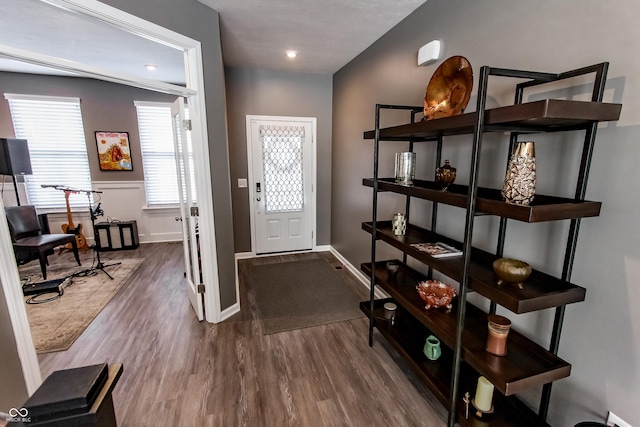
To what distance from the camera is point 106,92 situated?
4473 mm

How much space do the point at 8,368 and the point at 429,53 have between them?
10.2 feet

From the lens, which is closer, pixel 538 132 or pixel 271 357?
pixel 538 132

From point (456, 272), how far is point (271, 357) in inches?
61.2

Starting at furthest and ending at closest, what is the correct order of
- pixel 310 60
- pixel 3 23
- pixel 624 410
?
pixel 310 60 < pixel 3 23 < pixel 624 410

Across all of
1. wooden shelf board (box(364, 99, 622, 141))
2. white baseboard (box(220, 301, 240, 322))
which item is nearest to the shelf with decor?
wooden shelf board (box(364, 99, 622, 141))

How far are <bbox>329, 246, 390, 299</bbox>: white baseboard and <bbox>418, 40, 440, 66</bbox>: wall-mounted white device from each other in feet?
6.94

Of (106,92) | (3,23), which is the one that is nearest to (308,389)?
(3,23)

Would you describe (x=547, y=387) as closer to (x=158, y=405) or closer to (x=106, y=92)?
(x=158, y=405)

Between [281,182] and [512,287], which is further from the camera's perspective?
[281,182]

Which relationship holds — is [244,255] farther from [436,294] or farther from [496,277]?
[496,277]

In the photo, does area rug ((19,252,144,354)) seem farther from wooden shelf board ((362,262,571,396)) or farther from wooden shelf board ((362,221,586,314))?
wooden shelf board ((362,221,586,314))

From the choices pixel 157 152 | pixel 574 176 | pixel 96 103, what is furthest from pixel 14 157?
pixel 574 176

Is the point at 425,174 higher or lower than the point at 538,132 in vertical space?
lower

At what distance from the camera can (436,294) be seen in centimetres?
184
